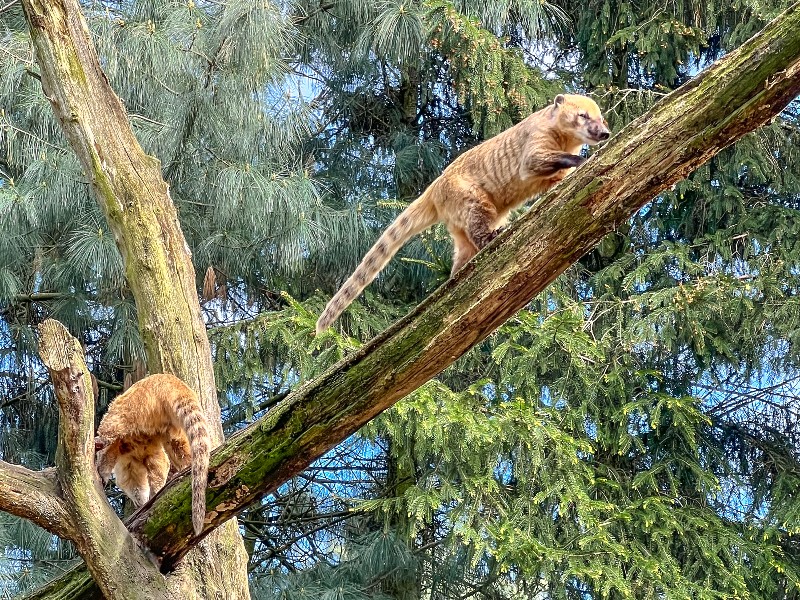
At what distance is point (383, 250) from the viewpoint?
5.08 meters

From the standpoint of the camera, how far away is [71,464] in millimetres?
4023

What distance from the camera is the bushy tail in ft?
15.8

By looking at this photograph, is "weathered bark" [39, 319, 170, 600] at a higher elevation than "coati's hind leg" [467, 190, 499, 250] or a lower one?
lower

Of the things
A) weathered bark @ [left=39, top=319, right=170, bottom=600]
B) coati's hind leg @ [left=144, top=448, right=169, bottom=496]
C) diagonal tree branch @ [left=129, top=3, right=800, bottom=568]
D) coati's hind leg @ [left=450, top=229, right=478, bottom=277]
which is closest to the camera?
diagonal tree branch @ [left=129, top=3, right=800, bottom=568]

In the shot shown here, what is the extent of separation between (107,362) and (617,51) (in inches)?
213

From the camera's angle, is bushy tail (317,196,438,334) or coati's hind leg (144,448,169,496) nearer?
bushy tail (317,196,438,334)

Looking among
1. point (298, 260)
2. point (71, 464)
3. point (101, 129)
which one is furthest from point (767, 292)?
point (71, 464)

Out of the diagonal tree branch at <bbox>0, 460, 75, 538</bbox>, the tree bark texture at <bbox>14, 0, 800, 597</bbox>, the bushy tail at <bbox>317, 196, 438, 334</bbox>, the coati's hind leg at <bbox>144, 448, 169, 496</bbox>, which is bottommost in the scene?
the tree bark texture at <bbox>14, 0, 800, 597</bbox>

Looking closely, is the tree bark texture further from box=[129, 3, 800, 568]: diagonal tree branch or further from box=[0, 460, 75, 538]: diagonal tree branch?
box=[0, 460, 75, 538]: diagonal tree branch

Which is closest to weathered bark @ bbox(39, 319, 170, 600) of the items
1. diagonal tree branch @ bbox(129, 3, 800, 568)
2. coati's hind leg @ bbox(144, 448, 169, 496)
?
diagonal tree branch @ bbox(129, 3, 800, 568)

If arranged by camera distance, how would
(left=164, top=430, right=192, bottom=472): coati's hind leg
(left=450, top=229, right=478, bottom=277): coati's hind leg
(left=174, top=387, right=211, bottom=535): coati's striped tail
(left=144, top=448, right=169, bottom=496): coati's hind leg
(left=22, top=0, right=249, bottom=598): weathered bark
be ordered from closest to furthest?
(left=174, top=387, right=211, bottom=535): coati's striped tail < (left=450, top=229, right=478, bottom=277): coati's hind leg < (left=22, top=0, right=249, bottom=598): weathered bark < (left=164, top=430, right=192, bottom=472): coati's hind leg < (left=144, top=448, right=169, bottom=496): coati's hind leg

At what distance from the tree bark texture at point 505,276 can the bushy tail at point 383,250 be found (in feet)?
2.86

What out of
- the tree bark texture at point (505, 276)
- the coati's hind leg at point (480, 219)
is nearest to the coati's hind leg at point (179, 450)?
the tree bark texture at point (505, 276)

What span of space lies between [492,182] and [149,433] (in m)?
2.00
